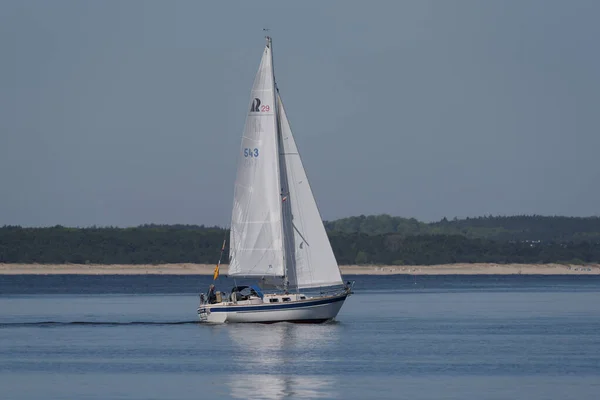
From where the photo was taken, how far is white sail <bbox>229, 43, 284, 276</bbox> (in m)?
70.2

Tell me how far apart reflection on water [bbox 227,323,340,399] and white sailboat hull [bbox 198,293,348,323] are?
466 mm

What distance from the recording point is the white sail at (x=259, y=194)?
70.2 metres

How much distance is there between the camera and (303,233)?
71.4 m

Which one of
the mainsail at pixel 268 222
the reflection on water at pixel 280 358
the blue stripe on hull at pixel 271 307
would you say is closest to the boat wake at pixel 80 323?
the blue stripe on hull at pixel 271 307

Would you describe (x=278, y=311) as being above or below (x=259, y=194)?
below

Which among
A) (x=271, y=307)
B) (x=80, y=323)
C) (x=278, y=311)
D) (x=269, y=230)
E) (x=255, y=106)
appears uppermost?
(x=255, y=106)

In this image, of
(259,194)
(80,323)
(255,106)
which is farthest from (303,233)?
(80,323)

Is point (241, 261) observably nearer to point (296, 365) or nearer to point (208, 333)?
point (208, 333)

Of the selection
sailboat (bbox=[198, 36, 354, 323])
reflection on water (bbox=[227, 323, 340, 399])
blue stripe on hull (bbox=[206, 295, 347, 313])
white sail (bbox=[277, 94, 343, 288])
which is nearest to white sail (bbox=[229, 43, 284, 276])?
sailboat (bbox=[198, 36, 354, 323])

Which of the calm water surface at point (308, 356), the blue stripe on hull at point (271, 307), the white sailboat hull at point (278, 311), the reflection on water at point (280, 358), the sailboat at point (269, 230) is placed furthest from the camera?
the sailboat at point (269, 230)

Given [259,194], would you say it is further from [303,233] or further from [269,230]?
[303,233]

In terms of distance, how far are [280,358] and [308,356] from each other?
1339 mm

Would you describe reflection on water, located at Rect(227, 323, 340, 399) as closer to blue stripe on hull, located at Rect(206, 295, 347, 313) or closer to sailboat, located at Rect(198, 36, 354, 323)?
blue stripe on hull, located at Rect(206, 295, 347, 313)

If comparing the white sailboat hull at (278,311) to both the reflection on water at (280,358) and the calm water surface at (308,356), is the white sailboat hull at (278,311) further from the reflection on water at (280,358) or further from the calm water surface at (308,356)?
the calm water surface at (308,356)
